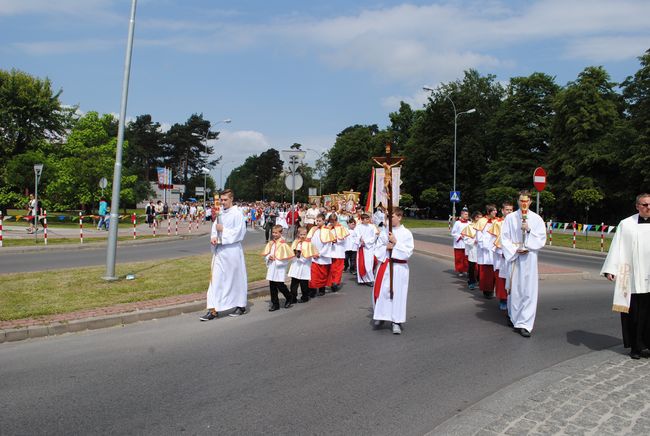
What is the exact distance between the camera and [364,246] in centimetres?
1284

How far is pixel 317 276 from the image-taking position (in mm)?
11250

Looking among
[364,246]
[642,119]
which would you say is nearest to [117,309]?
[364,246]

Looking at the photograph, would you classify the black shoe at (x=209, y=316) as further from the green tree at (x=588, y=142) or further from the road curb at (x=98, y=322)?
the green tree at (x=588, y=142)

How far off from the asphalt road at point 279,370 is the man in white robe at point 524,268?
0.28 meters

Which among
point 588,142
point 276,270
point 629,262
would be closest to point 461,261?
point 276,270

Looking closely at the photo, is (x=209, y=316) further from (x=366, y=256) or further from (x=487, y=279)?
(x=487, y=279)

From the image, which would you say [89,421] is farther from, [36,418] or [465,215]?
[465,215]

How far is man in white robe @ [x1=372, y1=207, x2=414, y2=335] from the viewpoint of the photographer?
25.0ft

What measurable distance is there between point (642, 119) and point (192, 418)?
46139 millimetres

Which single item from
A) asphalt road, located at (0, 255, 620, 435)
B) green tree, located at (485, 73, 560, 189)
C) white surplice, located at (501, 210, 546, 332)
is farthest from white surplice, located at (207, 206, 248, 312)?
green tree, located at (485, 73, 560, 189)

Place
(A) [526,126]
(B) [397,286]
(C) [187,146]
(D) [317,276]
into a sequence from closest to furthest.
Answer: (B) [397,286] → (D) [317,276] → (A) [526,126] → (C) [187,146]

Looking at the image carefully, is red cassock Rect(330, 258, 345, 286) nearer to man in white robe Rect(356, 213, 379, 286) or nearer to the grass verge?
man in white robe Rect(356, 213, 379, 286)

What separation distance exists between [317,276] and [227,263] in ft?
9.44

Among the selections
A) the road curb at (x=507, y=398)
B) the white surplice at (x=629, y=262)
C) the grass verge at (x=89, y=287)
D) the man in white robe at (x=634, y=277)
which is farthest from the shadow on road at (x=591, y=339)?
the grass verge at (x=89, y=287)
